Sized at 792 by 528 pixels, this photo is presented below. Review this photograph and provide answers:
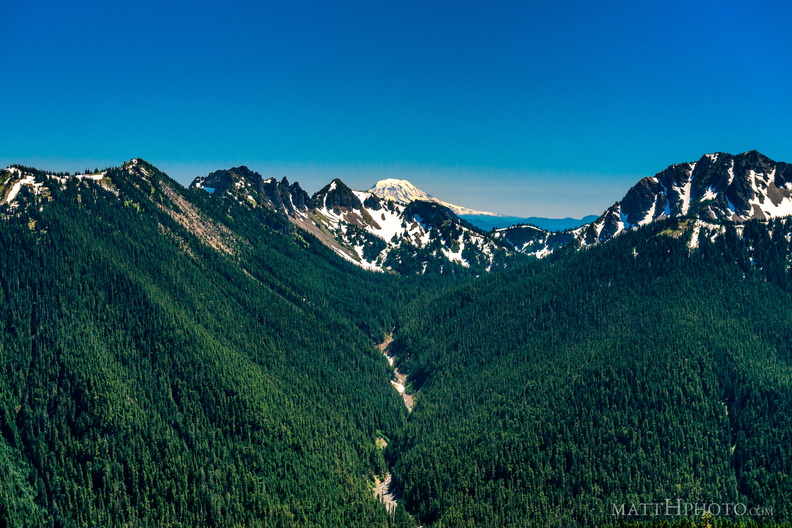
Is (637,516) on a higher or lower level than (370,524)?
higher

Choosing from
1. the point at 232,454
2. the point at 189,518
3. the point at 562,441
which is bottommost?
the point at 189,518

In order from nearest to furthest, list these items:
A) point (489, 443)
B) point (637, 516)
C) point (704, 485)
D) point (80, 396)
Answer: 1. point (637, 516)
2. point (704, 485)
3. point (80, 396)
4. point (489, 443)

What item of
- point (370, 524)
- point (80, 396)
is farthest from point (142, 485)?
point (370, 524)

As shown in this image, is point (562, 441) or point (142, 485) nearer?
point (142, 485)

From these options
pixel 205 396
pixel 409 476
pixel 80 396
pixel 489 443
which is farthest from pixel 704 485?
pixel 80 396

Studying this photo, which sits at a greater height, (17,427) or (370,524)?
(17,427)

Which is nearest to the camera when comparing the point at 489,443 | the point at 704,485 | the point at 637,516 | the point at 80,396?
the point at 637,516

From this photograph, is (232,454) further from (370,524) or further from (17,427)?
(17,427)

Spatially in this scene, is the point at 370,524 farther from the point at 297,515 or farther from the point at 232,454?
the point at 232,454

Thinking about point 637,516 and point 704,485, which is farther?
point 704,485
